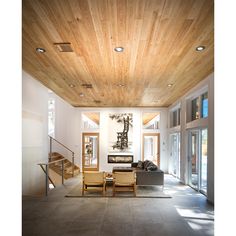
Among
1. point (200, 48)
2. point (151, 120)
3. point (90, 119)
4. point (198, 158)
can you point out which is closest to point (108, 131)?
point (90, 119)

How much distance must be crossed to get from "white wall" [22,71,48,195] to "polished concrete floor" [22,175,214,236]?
592mm

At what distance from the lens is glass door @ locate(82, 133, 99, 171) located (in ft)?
38.9

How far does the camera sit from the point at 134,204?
19.0 ft

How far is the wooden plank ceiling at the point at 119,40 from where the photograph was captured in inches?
112

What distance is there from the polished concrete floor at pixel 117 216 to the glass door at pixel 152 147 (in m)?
5.02

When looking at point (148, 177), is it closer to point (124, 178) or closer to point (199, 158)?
point (124, 178)

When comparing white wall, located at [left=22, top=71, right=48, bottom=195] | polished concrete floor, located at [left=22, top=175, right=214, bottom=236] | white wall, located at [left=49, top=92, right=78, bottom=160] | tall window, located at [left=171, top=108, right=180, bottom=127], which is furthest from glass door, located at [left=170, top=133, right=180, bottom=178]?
white wall, located at [left=22, top=71, right=48, bottom=195]

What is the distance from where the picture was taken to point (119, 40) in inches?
149

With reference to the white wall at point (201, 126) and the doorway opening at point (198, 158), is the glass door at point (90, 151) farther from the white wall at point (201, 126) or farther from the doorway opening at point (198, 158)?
the doorway opening at point (198, 158)

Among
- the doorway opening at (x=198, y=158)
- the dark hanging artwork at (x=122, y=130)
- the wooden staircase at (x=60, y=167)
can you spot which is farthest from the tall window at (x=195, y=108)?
the wooden staircase at (x=60, y=167)

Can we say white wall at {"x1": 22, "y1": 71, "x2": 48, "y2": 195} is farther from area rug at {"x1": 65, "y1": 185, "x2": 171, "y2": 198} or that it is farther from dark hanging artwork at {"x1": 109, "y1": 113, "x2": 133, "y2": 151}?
dark hanging artwork at {"x1": 109, "y1": 113, "x2": 133, "y2": 151}
